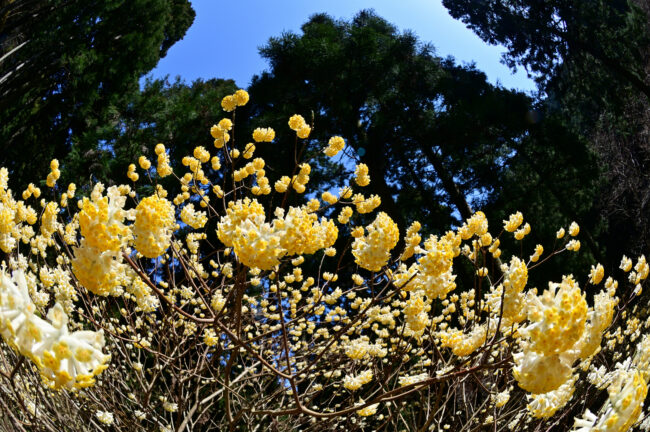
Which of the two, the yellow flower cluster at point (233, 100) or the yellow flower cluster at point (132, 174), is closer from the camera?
the yellow flower cluster at point (233, 100)

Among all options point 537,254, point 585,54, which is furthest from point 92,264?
point 585,54

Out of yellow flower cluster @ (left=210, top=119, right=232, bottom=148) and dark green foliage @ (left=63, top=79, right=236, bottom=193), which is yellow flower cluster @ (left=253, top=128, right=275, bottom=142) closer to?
yellow flower cluster @ (left=210, top=119, right=232, bottom=148)

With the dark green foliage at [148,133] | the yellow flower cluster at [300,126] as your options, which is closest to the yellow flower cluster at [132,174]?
the yellow flower cluster at [300,126]

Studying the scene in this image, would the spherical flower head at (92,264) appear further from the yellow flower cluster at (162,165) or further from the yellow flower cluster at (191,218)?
the yellow flower cluster at (162,165)

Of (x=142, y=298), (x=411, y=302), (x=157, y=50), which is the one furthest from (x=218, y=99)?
(x=411, y=302)

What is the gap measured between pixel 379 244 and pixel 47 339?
34.6 inches

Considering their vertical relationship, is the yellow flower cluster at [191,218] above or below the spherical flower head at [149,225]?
above

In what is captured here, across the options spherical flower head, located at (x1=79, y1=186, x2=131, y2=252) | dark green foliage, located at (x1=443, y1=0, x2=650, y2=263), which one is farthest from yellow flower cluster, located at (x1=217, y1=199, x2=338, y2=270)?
dark green foliage, located at (x1=443, y1=0, x2=650, y2=263)

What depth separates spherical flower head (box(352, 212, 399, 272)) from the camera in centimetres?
138

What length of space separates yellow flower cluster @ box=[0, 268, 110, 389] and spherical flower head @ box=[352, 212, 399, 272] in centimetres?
79

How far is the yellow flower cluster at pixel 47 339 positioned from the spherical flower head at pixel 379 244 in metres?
0.79

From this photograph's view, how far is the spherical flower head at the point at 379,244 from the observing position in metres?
1.38

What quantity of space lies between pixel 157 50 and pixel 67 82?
1.64 metres

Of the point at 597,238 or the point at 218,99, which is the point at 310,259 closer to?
the point at 218,99
